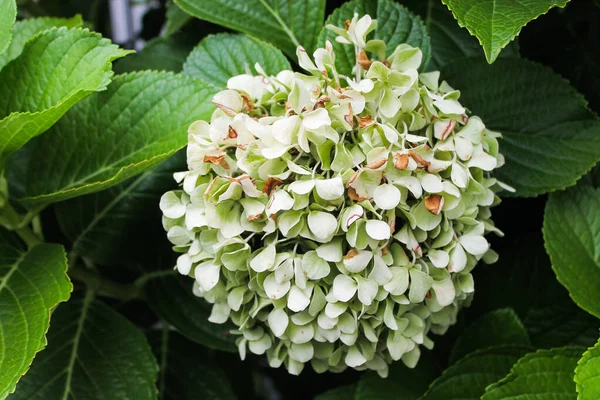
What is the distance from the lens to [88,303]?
77 cm

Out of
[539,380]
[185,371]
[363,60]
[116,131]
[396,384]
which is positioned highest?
[363,60]

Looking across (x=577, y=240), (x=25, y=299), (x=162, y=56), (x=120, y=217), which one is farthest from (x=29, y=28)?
(x=577, y=240)

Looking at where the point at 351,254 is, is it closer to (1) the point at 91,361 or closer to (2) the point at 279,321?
(2) the point at 279,321

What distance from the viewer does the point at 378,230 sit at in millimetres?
508

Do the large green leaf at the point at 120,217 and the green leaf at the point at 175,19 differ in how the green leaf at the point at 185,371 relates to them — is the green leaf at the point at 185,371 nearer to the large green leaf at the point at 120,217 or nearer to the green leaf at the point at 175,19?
the large green leaf at the point at 120,217

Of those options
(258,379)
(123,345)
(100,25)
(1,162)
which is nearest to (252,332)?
(123,345)

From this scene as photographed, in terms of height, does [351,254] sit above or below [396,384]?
above

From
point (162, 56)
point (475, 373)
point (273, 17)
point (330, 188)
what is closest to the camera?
point (330, 188)

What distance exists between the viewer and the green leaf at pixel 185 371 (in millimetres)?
823

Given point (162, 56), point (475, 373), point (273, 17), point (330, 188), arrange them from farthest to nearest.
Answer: point (162, 56) → point (273, 17) → point (475, 373) → point (330, 188)

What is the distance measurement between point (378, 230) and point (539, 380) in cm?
22

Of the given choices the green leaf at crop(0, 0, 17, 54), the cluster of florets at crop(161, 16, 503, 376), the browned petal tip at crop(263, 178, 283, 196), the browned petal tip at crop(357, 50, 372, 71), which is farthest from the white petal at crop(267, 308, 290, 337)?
the green leaf at crop(0, 0, 17, 54)

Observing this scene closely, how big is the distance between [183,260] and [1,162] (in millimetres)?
211

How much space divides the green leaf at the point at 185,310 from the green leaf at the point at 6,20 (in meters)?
0.35
